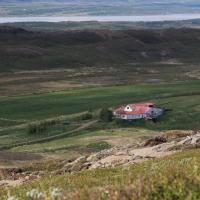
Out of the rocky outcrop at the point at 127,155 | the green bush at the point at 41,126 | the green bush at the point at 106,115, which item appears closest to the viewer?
the rocky outcrop at the point at 127,155

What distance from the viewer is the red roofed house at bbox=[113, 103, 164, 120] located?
93875mm

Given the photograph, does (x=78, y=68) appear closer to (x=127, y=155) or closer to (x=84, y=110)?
(x=84, y=110)

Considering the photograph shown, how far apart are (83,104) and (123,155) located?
261 feet

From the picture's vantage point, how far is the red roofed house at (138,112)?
93875 mm

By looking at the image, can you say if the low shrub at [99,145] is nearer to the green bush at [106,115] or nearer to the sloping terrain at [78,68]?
the green bush at [106,115]

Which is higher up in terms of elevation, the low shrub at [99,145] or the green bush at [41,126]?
the low shrub at [99,145]

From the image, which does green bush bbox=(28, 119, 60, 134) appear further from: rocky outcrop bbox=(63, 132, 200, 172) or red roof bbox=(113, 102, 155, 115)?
rocky outcrop bbox=(63, 132, 200, 172)

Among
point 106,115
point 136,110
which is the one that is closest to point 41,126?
point 106,115

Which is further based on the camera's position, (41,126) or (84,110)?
(84,110)

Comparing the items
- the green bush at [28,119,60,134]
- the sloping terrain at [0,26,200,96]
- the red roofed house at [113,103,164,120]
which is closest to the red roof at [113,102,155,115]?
the red roofed house at [113,103,164,120]

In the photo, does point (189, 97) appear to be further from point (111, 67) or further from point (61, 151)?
point (111, 67)

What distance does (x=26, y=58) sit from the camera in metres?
182

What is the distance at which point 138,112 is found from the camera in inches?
3738

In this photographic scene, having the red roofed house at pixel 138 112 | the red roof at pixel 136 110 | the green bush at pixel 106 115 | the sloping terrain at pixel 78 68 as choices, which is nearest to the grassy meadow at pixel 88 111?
the sloping terrain at pixel 78 68
